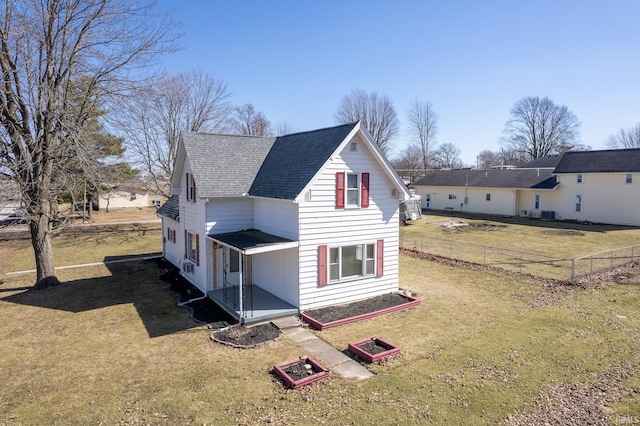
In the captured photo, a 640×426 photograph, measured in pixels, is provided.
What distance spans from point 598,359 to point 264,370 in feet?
28.6

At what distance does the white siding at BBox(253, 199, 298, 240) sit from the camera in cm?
1355

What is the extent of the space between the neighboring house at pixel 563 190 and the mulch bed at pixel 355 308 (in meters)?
29.9

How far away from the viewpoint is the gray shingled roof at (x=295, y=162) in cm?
1363

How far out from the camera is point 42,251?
1723 centimetres

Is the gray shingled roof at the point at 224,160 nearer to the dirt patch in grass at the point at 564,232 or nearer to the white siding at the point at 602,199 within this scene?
the dirt patch in grass at the point at 564,232

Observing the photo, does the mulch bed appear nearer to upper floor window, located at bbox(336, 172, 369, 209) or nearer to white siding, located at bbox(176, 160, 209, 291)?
upper floor window, located at bbox(336, 172, 369, 209)

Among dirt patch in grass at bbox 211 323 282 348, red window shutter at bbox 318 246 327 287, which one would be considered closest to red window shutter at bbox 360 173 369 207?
red window shutter at bbox 318 246 327 287

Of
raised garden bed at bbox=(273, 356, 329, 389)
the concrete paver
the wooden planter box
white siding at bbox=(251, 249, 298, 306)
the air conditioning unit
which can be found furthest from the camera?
the air conditioning unit

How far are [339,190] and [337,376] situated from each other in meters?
6.65

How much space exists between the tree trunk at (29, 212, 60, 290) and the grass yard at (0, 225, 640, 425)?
1599 mm

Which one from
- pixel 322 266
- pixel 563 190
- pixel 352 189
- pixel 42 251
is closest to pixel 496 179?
pixel 563 190

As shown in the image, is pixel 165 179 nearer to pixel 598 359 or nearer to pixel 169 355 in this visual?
pixel 169 355

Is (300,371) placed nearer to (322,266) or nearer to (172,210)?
(322,266)

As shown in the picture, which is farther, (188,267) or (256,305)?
(188,267)
